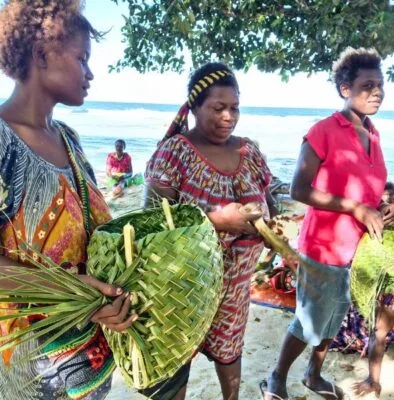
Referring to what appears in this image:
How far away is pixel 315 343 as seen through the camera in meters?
2.31

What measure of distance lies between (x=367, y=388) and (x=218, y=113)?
177 cm

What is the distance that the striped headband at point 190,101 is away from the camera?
1.96m

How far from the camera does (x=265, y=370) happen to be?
9.19 ft

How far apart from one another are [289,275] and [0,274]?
303cm

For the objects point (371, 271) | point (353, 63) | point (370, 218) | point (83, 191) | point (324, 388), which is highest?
point (353, 63)

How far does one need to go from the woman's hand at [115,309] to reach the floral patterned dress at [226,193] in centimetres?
84

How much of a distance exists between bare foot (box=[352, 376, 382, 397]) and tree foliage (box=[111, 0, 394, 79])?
2479 millimetres

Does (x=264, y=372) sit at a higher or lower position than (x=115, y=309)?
lower

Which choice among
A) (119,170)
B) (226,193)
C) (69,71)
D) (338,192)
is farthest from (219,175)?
(119,170)

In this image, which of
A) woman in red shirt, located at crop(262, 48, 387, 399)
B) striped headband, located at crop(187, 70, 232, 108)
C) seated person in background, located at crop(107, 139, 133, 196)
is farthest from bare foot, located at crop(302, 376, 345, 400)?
seated person in background, located at crop(107, 139, 133, 196)

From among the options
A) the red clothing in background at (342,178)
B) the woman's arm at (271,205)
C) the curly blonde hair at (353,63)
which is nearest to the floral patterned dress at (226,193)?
the woman's arm at (271,205)

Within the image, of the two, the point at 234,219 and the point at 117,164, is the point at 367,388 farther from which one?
the point at 117,164

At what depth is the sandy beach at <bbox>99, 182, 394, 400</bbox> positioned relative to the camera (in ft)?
8.29

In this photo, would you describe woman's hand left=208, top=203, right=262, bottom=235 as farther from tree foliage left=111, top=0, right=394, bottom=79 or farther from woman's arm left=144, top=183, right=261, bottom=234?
tree foliage left=111, top=0, right=394, bottom=79
